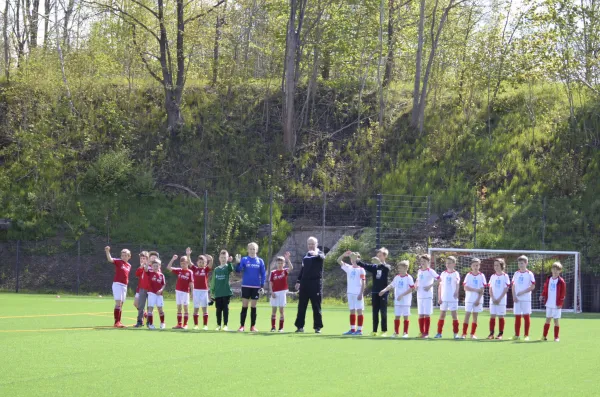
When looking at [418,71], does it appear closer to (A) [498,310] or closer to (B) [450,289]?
(B) [450,289]

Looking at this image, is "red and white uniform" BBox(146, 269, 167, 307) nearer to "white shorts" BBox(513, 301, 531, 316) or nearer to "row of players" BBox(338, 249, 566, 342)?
"row of players" BBox(338, 249, 566, 342)

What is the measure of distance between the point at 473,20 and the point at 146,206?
2046 cm

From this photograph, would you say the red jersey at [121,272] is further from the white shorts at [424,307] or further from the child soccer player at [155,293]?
the white shorts at [424,307]

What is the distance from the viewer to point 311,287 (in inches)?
720

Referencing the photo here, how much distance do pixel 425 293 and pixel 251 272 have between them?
3.94m

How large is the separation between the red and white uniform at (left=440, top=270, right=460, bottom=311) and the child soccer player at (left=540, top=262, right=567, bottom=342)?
1.91 metres

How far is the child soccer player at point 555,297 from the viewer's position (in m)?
17.0

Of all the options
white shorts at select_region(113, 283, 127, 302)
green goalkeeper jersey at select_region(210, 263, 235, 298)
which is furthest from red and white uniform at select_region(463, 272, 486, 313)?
white shorts at select_region(113, 283, 127, 302)

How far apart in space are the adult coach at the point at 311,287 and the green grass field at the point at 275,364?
59 centimetres

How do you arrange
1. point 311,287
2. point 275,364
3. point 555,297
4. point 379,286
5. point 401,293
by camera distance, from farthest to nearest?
point 311,287 → point 379,286 → point 401,293 → point 555,297 → point 275,364

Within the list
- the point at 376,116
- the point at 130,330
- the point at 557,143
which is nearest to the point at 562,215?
the point at 557,143

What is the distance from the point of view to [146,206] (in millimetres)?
38812

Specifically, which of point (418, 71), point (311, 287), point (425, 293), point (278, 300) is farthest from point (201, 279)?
point (418, 71)

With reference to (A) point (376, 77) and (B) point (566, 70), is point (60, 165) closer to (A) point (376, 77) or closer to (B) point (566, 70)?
(A) point (376, 77)
